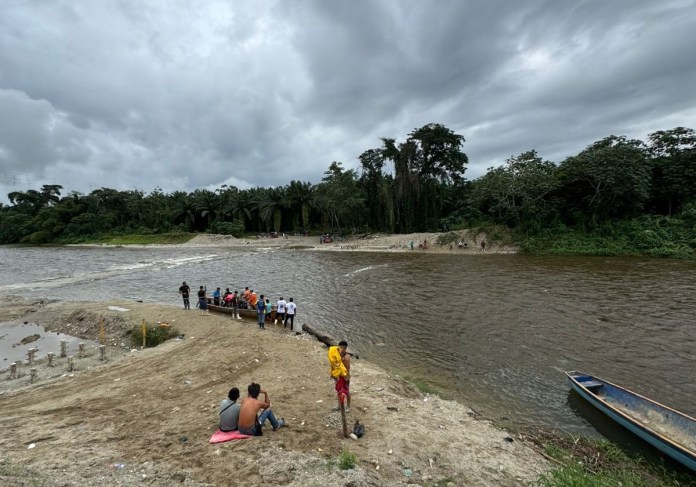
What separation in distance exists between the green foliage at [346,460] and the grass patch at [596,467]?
123 inches

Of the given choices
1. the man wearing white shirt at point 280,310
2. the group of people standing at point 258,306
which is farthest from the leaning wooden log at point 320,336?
the man wearing white shirt at point 280,310

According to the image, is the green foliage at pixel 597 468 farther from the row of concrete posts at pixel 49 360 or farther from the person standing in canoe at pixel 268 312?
the row of concrete posts at pixel 49 360

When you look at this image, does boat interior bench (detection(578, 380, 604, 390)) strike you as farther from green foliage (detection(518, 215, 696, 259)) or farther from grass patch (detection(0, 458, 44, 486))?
green foliage (detection(518, 215, 696, 259))

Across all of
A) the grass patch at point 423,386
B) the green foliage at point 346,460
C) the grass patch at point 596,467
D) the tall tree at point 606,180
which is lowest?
the grass patch at point 596,467

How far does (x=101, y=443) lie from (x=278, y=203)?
72897 mm

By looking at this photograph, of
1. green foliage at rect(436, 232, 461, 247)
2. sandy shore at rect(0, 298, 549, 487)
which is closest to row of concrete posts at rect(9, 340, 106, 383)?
sandy shore at rect(0, 298, 549, 487)

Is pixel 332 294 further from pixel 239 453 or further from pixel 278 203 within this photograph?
pixel 278 203

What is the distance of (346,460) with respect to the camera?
6238 millimetres

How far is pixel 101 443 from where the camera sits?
7.09 meters

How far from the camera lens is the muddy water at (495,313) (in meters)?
11.3

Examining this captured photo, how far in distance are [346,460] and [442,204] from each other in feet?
198

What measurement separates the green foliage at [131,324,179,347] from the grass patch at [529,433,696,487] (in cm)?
1420

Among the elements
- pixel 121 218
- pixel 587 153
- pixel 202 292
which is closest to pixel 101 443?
pixel 202 292

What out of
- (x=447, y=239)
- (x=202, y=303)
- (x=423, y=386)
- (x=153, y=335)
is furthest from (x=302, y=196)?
(x=423, y=386)
